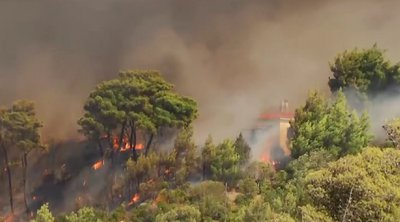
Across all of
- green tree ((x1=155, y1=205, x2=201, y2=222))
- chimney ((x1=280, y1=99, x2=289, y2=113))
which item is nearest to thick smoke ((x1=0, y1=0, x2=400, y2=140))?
chimney ((x1=280, y1=99, x2=289, y2=113))

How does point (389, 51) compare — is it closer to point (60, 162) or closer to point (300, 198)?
point (300, 198)

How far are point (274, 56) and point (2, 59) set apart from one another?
4.18m

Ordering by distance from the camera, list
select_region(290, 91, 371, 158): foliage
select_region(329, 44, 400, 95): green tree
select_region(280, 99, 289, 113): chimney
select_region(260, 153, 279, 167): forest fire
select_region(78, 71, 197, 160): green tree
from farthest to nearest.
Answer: select_region(280, 99, 289, 113): chimney
select_region(329, 44, 400, 95): green tree
select_region(260, 153, 279, 167): forest fire
select_region(78, 71, 197, 160): green tree
select_region(290, 91, 371, 158): foliage

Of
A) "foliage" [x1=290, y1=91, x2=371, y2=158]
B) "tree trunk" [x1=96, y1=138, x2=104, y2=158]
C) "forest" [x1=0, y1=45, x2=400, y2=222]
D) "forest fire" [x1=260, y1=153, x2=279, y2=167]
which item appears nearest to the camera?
"forest" [x1=0, y1=45, x2=400, y2=222]

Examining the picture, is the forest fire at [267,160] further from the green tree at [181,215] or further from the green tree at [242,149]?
the green tree at [181,215]

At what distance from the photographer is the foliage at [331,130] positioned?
8648mm

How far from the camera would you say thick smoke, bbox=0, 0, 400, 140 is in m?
9.91

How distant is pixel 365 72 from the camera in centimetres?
964

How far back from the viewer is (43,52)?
395 inches

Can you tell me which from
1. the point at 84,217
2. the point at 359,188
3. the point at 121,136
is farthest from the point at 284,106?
the point at 359,188

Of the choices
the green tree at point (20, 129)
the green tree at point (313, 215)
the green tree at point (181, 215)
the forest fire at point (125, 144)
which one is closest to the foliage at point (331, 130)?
the green tree at point (181, 215)

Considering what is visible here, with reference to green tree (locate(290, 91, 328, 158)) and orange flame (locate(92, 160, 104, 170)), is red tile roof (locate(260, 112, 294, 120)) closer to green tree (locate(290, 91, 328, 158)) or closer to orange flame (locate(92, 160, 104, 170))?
green tree (locate(290, 91, 328, 158))

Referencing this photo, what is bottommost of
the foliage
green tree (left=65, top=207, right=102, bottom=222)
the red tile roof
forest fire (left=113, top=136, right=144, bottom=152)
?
green tree (left=65, top=207, right=102, bottom=222)

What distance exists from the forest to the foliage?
0.01 metres
